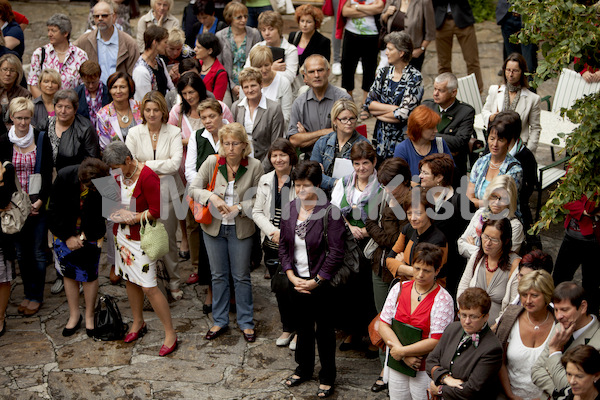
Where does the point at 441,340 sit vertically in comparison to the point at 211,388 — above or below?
above

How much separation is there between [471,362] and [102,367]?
331 cm

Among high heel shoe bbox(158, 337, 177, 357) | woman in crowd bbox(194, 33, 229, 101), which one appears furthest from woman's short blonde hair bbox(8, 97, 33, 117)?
high heel shoe bbox(158, 337, 177, 357)

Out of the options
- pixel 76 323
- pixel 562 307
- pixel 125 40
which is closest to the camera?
pixel 562 307

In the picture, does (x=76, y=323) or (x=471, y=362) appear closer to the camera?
(x=471, y=362)

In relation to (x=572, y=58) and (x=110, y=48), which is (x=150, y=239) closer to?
(x=110, y=48)

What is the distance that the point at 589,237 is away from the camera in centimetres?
599

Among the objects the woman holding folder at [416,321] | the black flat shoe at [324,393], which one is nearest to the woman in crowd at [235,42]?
the black flat shoe at [324,393]

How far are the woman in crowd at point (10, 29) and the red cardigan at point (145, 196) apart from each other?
3934 millimetres

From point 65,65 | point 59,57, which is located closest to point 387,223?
point 65,65

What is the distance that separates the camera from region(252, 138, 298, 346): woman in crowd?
625cm

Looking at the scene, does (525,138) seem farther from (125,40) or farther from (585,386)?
(125,40)

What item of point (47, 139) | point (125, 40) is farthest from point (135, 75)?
point (47, 139)

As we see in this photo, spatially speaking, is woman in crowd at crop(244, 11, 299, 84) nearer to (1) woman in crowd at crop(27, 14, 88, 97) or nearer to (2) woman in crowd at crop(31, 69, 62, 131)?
(1) woman in crowd at crop(27, 14, 88, 97)

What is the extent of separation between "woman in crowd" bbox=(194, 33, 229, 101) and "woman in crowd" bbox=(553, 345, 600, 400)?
4989 millimetres
